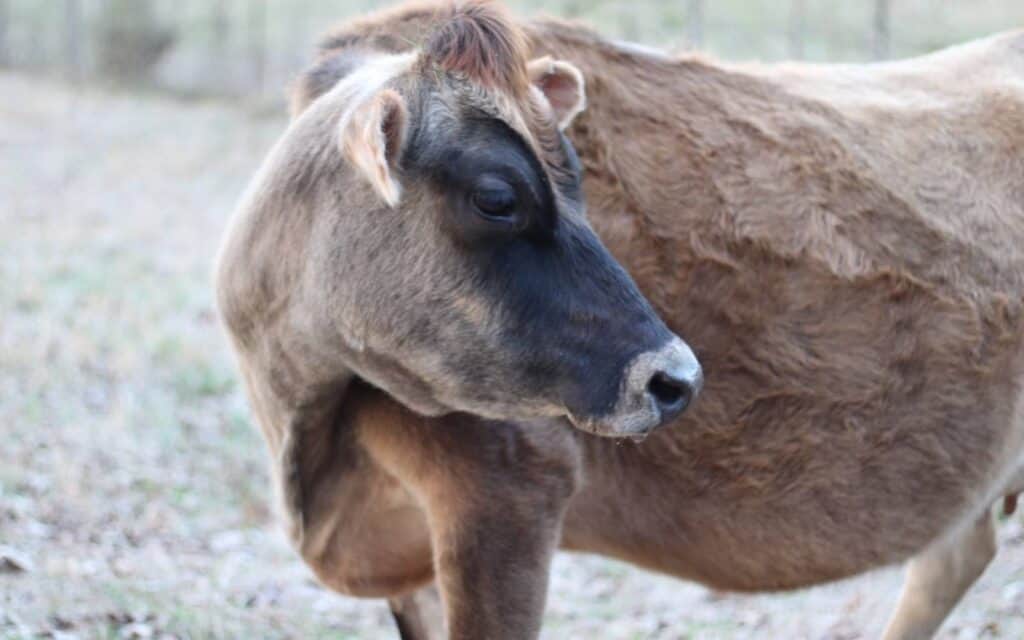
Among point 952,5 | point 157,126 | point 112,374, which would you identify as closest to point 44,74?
point 157,126

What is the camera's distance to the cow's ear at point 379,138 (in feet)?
11.7

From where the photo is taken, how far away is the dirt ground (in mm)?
6637

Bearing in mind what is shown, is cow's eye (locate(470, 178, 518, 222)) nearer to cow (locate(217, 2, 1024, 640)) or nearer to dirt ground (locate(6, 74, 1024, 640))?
cow (locate(217, 2, 1024, 640))

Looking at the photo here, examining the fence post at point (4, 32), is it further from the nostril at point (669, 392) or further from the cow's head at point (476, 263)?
the nostril at point (669, 392)

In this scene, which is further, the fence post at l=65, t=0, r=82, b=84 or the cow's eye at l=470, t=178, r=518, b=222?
the fence post at l=65, t=0, r=82, b=84

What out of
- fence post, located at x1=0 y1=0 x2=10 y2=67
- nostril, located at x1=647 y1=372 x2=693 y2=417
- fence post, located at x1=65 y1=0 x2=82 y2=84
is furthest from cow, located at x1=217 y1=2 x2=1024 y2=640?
fence post, located at x1=0 y1=0 x2=10 y2=67

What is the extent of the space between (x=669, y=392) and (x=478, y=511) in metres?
0.92

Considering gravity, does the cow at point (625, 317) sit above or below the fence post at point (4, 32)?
above

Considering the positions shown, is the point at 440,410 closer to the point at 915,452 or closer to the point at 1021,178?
the point at 915,452

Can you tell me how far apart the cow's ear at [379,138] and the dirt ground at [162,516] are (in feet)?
10.2

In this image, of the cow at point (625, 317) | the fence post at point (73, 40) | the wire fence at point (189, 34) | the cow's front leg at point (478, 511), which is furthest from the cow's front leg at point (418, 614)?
the fence post at point (73, 40)

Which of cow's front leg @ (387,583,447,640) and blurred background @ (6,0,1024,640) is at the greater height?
cow's front leg @ (387,583,447,640)

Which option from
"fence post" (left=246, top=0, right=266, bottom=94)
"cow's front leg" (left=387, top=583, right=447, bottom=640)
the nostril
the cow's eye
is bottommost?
"fence post" (left=246, top=0, right=266, bottom=94)

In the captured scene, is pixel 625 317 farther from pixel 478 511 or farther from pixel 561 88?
pixel 561 88
